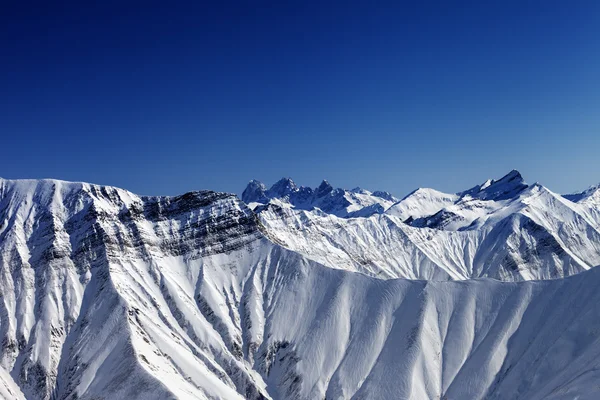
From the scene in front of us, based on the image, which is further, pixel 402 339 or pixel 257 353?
pixel 257 353


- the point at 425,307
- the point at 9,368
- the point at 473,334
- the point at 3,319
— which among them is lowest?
the point at 473,334

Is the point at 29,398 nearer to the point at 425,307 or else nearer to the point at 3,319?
the point at 3,319

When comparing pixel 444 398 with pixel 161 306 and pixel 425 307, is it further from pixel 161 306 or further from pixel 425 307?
pixel 161 306

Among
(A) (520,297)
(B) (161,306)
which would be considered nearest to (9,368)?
(B) (161,306)

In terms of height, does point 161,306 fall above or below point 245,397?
above

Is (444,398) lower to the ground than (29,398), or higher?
lower

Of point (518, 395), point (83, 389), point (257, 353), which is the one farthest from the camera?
point (257, 353)

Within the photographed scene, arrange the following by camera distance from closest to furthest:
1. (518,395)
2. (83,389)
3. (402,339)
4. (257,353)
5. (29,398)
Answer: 1. (518,395)
2. (83,389)
3. (29,398)
4. (402,339)
5. (257,353)

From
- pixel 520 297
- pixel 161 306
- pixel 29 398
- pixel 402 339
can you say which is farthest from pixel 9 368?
pixel 520 297

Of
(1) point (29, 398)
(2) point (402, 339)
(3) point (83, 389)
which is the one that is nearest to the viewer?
(3) point (83, 389)
